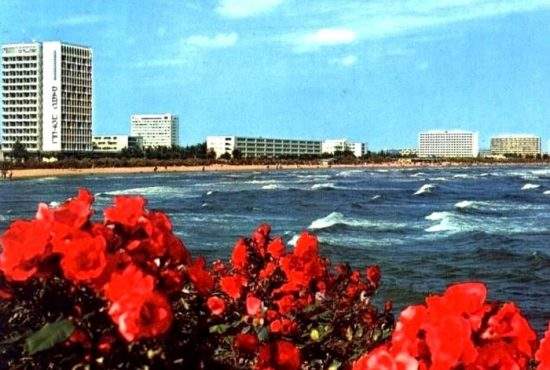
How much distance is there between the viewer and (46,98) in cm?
16112

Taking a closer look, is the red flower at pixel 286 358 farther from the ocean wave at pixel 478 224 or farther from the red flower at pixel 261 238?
the ocean wave at pixel 478 224

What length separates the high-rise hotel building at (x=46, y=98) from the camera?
159 m

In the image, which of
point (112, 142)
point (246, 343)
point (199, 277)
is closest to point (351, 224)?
point (246, 343)

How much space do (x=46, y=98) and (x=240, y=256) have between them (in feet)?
536

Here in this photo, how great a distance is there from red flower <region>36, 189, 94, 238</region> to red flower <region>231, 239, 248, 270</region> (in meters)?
2.02

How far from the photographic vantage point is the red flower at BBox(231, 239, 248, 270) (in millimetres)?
4445

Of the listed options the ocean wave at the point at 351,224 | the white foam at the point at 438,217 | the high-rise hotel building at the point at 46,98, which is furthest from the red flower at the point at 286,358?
the high-rise hotel building at the point at 46,98

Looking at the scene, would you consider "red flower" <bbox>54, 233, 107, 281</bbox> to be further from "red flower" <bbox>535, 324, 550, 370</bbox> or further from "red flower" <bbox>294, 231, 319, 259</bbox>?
"red flower" <bbox>294, 231, 319, 259</bbox>

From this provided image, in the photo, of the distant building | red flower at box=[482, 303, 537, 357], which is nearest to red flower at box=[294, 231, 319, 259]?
red flower at box=[482, 303, 537, 357]

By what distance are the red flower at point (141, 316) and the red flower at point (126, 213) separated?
1.37ft

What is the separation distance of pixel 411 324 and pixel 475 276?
1713cm

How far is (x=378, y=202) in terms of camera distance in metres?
49.4

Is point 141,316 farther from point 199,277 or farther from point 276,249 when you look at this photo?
point 276,249

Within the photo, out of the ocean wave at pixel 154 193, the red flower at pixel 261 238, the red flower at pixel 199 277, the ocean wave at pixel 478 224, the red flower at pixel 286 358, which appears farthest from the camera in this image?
the ocean wave at pixel 154 193
